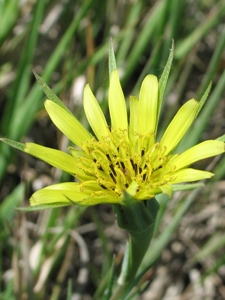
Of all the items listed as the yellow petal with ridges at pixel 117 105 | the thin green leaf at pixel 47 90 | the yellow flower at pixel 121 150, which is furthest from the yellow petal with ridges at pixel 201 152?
the thin green leaf at pixel 47 90

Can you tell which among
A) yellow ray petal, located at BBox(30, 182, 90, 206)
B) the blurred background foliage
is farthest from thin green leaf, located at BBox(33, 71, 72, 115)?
the blurred background foliage

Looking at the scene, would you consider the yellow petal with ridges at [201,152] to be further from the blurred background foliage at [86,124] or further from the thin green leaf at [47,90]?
the blurred background foliage at [86,124]

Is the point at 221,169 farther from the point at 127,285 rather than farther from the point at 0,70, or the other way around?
the point at 0,70

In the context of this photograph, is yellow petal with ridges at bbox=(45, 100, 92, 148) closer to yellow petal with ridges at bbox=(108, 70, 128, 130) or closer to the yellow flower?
the yellow flower

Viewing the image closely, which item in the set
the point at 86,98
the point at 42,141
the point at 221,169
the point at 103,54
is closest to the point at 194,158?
the point at 86,98

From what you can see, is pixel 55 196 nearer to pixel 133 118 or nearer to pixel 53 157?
pixel 53 157

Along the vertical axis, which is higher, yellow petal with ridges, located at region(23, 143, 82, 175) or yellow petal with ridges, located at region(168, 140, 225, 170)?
yellow petal with ridges, located at region(23, 143, 82, 175)
